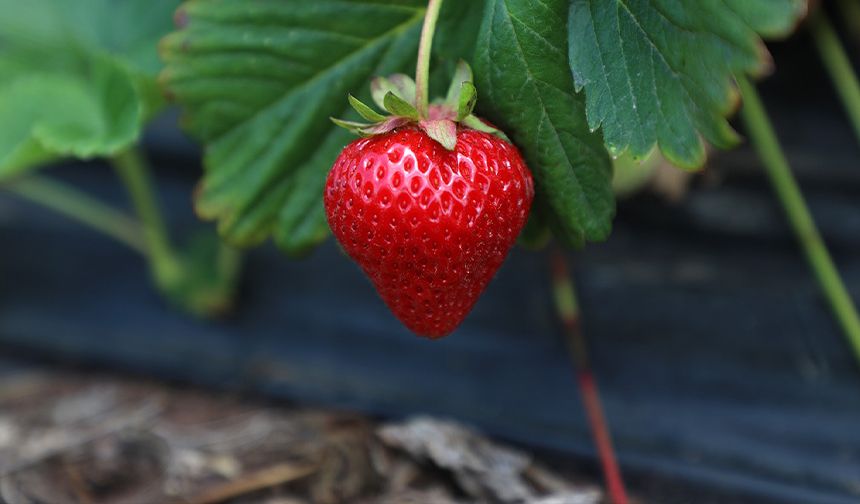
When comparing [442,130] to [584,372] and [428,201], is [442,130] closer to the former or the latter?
[428,201]

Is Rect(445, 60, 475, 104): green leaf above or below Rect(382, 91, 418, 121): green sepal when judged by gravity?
above

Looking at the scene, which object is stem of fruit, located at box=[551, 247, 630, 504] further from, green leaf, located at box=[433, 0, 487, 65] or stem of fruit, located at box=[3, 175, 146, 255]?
stem of fruit, located at box=[3, 175, 146, 255]

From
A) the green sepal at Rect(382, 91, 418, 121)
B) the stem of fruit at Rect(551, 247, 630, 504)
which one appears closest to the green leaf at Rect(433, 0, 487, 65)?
the green sepal at Rect(382, 91, 418, 121)

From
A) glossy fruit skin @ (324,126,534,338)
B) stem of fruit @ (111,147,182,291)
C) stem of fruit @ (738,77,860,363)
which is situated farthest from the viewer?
stem of fruit @ (111,147,182,291)

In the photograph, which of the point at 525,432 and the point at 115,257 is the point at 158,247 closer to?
the point at 115,257

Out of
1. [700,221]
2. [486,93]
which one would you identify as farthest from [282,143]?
[700,221]

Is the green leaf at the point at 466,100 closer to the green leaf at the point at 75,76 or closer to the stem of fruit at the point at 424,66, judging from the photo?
the stem of fruit at the point at 424,66
